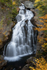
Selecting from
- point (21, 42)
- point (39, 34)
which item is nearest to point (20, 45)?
point (21, 42)

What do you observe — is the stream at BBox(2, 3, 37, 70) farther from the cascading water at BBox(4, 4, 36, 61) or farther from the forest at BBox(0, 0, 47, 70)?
the forest at BBox(0, 0, 47, 70)

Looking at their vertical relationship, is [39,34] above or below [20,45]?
above

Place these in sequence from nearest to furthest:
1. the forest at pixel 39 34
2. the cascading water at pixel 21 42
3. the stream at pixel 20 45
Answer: the forest at pixel 39 34 < the stream at pixel 20 45 < the cascading water at pixel 21 42

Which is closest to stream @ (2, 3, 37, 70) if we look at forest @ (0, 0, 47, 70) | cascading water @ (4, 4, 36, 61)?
cascading water @ (4, 4, 36, 61)

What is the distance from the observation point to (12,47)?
348 inches

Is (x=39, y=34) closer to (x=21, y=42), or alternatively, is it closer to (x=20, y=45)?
(x=21, y=42)

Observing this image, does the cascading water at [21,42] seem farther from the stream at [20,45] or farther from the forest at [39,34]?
the forest at [39,34]

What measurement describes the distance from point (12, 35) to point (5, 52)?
286 centimetres

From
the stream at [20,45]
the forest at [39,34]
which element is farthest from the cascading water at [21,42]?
the forest at [39,34]

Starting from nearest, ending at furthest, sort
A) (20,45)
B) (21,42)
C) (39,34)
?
1. (39,34)
2. (20,45)
3. (21,42)

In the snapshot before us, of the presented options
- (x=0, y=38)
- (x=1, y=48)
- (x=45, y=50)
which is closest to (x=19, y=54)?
(x=1, y=48)

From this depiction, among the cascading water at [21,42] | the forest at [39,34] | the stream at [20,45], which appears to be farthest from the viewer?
the cascading water at [21,42]

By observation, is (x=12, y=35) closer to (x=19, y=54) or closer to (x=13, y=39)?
(x=13, y=39)

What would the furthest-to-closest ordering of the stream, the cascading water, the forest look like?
the cascading water
the stream
the forest
